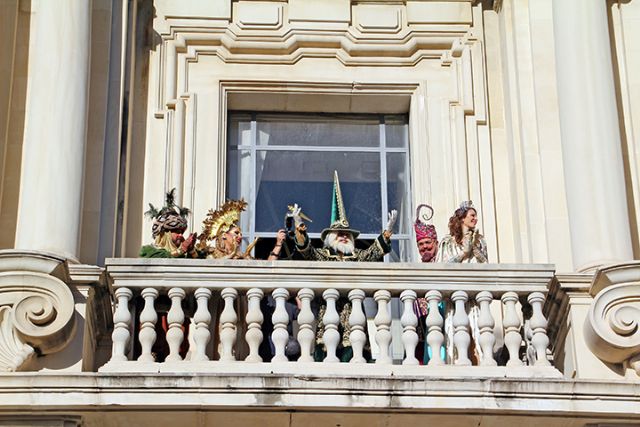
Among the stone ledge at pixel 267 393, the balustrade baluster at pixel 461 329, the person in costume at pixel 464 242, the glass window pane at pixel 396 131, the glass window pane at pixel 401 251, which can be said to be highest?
the glass window pane at pixel 396 131

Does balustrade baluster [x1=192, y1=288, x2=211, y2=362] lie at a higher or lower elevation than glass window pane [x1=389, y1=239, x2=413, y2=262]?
lower

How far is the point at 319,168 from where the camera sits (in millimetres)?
15727

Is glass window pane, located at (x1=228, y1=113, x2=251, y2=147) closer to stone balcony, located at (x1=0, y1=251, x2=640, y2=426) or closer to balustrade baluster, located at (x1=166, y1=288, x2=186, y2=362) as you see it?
stone balcony, located at (x1=0, y1=251, x2=640, y2=426)

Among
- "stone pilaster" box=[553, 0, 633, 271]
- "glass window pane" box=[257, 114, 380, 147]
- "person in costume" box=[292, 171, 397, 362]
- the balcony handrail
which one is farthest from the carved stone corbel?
"stone pilaster" box=[553, 0, 633, 271]

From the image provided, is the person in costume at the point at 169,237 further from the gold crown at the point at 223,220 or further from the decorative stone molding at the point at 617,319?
the decorative stone molding at the point at 617,319

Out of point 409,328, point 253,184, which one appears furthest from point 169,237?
point 253,184

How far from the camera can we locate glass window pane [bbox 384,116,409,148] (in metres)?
15.8

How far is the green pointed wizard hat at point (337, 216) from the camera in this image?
549 inches

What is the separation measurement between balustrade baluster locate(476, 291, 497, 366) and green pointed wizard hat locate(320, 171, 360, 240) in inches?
53.1

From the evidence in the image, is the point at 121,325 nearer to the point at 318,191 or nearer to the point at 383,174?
the point at 318,191

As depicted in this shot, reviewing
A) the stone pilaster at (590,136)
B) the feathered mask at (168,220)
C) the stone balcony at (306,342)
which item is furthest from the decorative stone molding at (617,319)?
the feathered mask at (168,220)

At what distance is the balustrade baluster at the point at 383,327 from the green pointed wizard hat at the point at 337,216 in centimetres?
108

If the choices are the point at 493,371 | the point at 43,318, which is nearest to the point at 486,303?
the point at 493,371

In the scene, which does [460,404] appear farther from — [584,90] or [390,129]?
[390,129]
